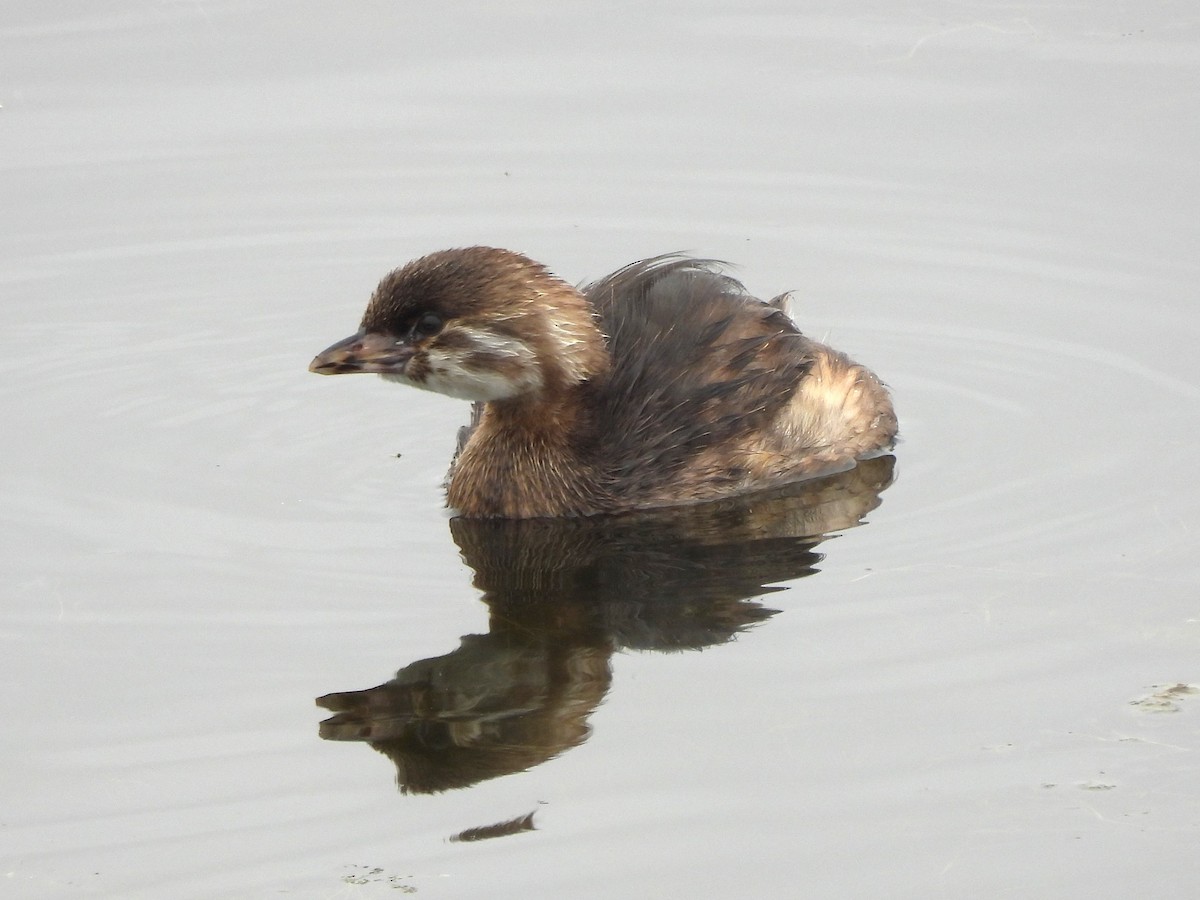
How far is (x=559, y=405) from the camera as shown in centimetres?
974

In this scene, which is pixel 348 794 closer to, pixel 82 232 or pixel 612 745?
pixel 612 745

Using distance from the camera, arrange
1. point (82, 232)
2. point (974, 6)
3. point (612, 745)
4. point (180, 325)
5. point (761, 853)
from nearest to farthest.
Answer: point (761, 853), point (612, 745), point (180, 325), point (82, 232), point (974, 6)

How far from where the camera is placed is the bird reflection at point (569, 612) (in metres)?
7.62

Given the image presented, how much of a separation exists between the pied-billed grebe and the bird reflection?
15 cm

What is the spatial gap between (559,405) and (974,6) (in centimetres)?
629

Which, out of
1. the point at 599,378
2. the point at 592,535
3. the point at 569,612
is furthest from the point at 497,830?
the point at 599,378

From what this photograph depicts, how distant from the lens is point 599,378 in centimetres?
973

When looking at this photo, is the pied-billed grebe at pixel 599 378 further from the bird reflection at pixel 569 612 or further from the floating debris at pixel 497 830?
the floating debris at pixel 497 830

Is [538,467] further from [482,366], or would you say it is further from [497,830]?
[497,830]

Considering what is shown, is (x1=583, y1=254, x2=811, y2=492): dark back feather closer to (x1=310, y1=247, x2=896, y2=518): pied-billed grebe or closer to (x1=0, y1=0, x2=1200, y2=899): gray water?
(x1=310, y1=247, x2=896, y2=518): pied-billed grebe

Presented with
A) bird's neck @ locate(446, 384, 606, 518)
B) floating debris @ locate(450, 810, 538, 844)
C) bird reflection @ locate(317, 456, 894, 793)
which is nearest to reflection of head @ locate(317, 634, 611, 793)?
bird reflection @ locate(317, 456, 894, 793)

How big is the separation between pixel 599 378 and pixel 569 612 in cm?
141

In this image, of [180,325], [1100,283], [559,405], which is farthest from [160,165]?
[1100,283]

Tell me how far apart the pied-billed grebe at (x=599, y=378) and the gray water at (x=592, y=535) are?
1.07ft
